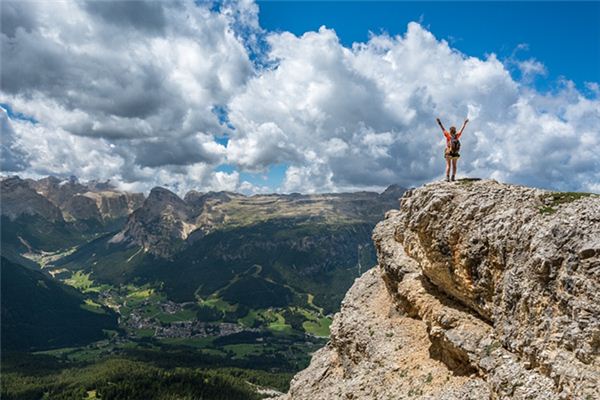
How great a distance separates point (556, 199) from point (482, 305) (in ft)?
30.1

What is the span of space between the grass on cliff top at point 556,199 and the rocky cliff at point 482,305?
0.43 feet

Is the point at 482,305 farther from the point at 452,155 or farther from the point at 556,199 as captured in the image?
the point at 452,155

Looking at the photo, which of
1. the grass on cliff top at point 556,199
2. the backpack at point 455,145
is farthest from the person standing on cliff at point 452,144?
the grass on cliff top at point 556,199

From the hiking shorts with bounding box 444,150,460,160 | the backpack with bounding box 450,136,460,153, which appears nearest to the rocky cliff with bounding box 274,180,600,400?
the hiking shorts with bounding box 444,150,460,160

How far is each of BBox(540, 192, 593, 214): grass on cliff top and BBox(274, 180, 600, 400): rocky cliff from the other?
13cm

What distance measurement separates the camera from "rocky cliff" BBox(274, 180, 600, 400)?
21858 millimetres

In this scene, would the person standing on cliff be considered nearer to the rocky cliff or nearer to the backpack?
the backpack

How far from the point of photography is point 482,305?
3045 cm

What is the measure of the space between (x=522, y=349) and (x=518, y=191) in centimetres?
1190

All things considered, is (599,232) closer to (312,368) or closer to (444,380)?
(444,380)

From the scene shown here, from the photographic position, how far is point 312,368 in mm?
53031

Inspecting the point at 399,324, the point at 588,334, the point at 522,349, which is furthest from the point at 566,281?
the point at 399,324

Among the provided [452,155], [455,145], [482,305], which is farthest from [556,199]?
[455,145]

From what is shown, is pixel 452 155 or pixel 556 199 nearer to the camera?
pixel 556 199
